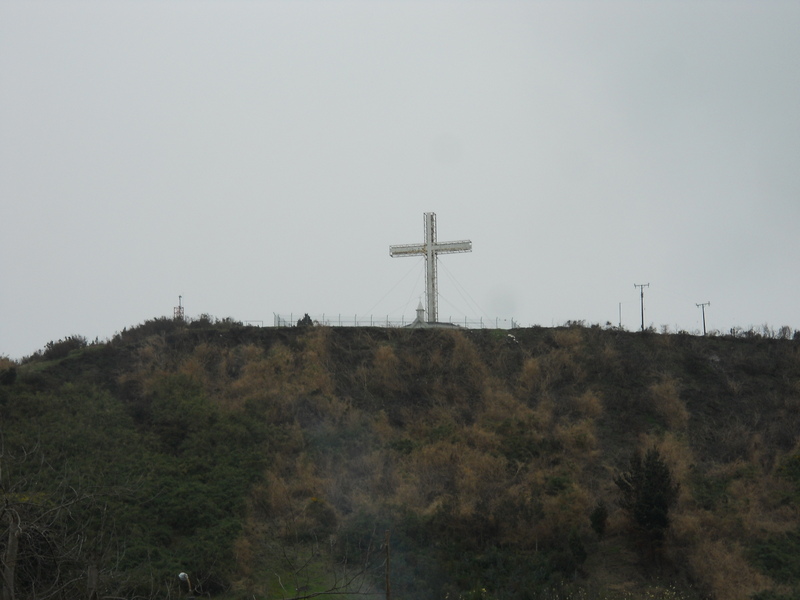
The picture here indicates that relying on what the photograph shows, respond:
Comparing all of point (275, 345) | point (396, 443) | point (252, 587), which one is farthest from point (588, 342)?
point (252, 587)

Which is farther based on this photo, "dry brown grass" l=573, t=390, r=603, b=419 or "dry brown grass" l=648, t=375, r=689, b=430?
"dry brown grass" l=573, t=390, r=603, b=419

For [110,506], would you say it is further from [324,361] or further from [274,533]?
[324,361]

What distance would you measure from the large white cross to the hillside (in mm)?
2488

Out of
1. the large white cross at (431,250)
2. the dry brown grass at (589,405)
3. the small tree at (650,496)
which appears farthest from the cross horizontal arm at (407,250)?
the small tree at (650,496)

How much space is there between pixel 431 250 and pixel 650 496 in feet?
59.1

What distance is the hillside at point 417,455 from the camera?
21359 mm

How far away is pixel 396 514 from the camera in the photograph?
23.8 meters

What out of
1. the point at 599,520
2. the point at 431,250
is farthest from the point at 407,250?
the point at 599,520

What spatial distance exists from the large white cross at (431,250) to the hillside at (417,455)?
8.16 ft

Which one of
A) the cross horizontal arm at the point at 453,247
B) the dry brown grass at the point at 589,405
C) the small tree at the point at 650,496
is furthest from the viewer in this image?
the cross horizontal arm at the point at 453,247

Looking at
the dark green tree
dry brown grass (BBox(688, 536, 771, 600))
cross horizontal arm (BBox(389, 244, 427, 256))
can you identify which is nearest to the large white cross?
cross horizontal arm (BBox(389, 244, 427, 256))

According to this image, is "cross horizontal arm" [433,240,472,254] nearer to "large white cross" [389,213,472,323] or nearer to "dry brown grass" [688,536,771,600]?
"large white cross" [389,213,472,323]

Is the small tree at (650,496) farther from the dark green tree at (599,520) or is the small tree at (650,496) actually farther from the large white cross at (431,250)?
the large white cross at (431,250)

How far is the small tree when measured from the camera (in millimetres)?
22938
